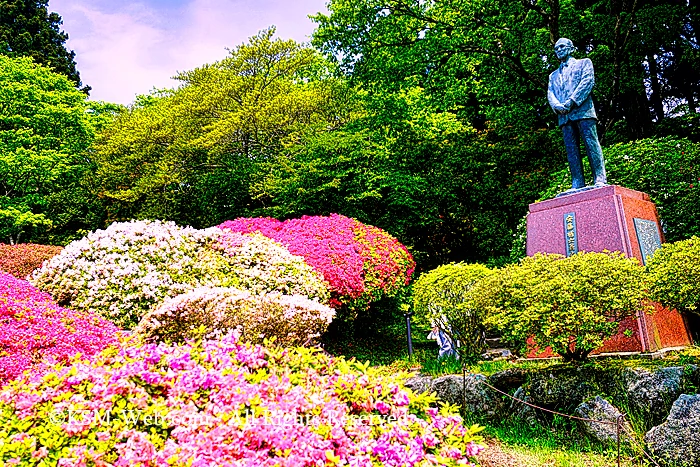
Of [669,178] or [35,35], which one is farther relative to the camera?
[35,35]

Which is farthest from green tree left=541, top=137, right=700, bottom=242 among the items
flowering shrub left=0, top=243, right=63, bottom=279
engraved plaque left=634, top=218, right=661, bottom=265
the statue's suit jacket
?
flowering shrub left=0, top=243, right=63, bottom=279

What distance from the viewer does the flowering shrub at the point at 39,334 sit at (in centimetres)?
324

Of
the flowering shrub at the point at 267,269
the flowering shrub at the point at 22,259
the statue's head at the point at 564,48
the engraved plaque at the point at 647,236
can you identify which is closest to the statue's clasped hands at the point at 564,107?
the statue's head at the point at 564,48

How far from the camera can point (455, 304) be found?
22.8ft

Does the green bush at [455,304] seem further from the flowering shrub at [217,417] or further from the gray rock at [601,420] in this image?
the flowering shrub at [217,417]

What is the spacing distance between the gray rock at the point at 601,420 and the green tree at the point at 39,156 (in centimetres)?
1451

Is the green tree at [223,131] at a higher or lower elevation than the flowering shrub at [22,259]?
higher

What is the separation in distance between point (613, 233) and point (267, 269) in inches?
168

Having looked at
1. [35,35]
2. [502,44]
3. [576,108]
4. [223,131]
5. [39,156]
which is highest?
[35,35]

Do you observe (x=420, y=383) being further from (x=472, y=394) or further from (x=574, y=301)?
(x=574, y=301)

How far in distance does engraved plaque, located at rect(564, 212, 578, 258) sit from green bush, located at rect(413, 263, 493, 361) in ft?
3.25

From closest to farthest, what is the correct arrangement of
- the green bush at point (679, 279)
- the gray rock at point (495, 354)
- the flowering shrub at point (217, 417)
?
the flowering shrub at point (217, 417) → the green bush at point (679, 279) → the gray rock at point (495, 354)

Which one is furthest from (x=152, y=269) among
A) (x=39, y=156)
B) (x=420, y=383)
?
(x=39, y=156)

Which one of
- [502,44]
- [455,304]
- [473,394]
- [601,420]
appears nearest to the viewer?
[601,420]
